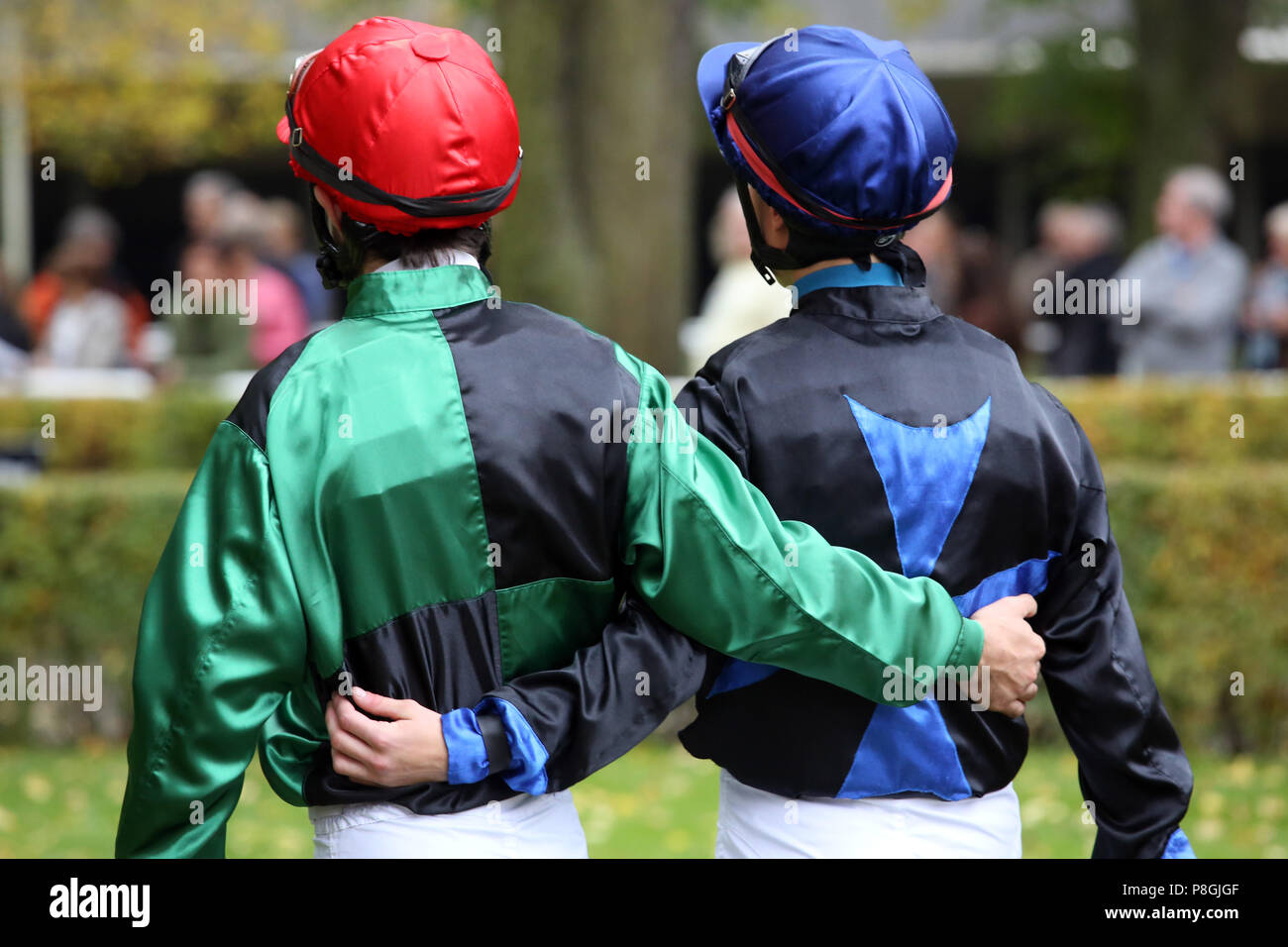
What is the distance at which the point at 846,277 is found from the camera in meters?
2.43

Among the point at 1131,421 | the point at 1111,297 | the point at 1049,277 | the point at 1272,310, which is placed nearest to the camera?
the point at 1131,421

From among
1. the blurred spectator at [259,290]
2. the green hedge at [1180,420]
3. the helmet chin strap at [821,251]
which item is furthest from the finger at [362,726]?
the blurred spectator at [259,290]

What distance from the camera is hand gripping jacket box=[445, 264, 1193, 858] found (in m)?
2.33

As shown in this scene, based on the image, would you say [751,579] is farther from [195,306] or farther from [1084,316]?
[1084,316]

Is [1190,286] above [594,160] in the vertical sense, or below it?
below

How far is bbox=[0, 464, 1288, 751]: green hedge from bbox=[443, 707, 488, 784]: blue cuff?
165 inches

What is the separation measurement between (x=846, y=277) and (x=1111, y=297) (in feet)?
21.0

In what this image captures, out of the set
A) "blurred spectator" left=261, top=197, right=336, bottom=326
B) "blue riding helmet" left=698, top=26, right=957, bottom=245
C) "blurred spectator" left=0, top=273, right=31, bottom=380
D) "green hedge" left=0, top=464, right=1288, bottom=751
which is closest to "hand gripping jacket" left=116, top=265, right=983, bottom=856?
"blue riding helmet" left=698, top=26, right=957, bottom=245

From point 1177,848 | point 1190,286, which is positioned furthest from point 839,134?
point 1190,286

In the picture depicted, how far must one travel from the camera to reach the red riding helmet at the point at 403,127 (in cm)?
215

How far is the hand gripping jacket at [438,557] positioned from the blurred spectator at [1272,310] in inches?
262

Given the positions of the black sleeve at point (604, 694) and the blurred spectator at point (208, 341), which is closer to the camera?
the black sleeve at point (604, 694)

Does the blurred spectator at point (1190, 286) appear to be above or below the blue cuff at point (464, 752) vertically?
below

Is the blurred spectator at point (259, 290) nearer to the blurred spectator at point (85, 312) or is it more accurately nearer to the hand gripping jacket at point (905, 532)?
the blurred spectator at point (85, 312)
